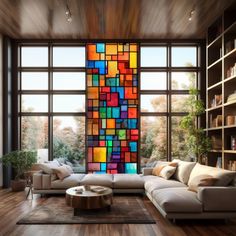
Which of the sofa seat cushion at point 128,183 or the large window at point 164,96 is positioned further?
the large window at point 164,96

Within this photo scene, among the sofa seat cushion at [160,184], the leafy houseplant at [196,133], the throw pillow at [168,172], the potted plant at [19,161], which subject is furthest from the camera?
the leafy houseplant at [196,133]

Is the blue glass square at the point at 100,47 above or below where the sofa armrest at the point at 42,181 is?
above

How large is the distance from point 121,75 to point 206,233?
200 inches

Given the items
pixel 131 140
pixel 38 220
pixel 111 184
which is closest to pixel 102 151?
pixel 131 140

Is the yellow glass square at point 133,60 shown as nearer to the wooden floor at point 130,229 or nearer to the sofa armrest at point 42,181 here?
the sofa armrest at point 42,181

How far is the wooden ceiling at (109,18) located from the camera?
624 cm

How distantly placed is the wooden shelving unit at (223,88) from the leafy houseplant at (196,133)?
0.16 m

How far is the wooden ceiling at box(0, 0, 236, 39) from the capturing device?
20.5 feet

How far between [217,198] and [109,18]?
4352 millimetres

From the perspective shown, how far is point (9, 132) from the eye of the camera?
8273 millimetres

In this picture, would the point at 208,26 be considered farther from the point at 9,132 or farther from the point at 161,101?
the point at 9,132

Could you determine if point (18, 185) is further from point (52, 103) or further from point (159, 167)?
point (159, 167)

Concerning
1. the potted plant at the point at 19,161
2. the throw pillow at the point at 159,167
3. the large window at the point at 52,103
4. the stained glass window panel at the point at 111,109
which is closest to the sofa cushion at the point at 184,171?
the throw pillow at the point at 159,167

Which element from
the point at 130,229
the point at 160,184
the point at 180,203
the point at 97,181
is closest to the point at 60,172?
the point at 97,181
